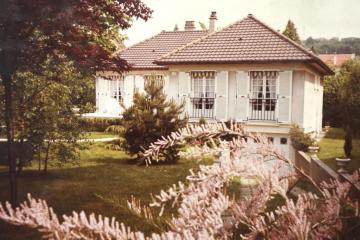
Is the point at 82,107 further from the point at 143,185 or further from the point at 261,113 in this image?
the point at 261,113

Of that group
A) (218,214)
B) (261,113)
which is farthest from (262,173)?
(261,113)

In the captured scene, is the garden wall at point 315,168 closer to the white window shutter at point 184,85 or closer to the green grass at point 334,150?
the green grass at point 334,150

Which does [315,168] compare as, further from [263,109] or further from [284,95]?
[284,95]

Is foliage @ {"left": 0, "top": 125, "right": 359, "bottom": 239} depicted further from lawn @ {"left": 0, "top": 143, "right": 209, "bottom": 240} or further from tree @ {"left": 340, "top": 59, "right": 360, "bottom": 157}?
tree @ {"left": 340, "top": 59, "right": 360, "bottom": 157}

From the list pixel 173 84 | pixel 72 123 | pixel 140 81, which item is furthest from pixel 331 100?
pixel 72 123

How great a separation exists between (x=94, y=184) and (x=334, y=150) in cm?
883

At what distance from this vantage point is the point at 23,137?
7.87 metres

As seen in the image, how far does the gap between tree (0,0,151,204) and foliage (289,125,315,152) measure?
5.41m

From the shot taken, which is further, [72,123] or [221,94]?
[221,94]

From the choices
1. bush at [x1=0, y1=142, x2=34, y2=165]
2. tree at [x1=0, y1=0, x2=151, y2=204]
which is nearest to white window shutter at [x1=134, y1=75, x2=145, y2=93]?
bush at [x1=0, y1=142, x2=34, y2=165]

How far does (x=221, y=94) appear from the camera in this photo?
12328 mm

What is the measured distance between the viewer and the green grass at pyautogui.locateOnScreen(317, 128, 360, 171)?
10972 mm

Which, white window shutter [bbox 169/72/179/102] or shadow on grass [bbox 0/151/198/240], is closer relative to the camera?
shadow on grass [bbox 0/151/198/240]

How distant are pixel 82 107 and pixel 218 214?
769cm
